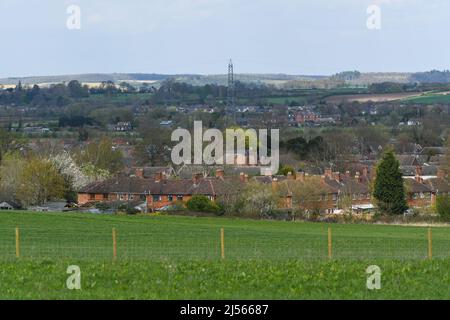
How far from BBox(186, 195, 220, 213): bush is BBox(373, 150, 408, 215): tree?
1097cm

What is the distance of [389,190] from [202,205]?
1243 centimetres

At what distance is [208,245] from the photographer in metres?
32.9

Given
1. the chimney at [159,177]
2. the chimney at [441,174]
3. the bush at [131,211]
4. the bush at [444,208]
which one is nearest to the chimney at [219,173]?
the chimney at [159,177]

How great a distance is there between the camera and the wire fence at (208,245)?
26.9 m

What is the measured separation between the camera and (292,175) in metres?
78.4

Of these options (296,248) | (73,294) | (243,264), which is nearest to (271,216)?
(296,248)

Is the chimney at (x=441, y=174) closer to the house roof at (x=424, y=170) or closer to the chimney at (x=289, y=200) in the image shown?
the house roof at (x=424, y=170)

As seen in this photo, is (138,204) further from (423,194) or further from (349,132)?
(349,132)

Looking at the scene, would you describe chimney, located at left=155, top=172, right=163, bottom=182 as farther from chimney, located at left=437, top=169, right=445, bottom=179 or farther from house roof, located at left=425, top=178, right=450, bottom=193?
chimney, located at left=437, top=169, right=445, bottom=179

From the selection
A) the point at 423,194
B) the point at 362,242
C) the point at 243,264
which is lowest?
the point at 423,194

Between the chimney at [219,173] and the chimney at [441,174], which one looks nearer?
the chimney at [219,173]

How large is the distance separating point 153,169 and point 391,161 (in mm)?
31787

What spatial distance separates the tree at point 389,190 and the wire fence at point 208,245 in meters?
21.9

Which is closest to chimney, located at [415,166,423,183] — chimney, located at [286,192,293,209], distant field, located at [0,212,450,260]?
chimney, located at [286,192,293,209]
